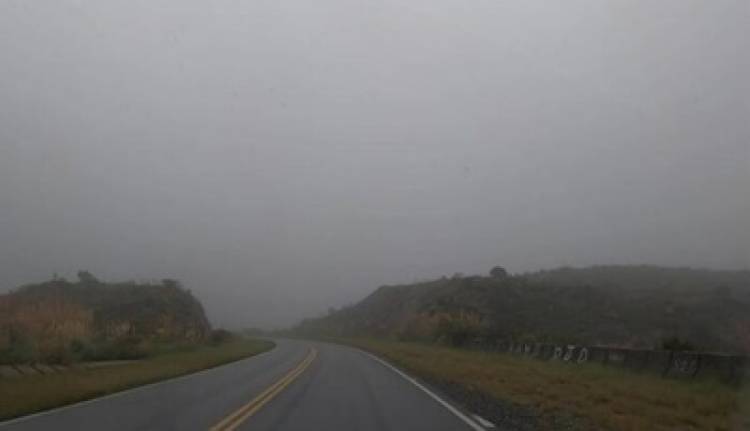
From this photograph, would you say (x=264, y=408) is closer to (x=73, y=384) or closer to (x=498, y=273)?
(x=73, y=384)

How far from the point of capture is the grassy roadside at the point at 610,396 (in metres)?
16.0

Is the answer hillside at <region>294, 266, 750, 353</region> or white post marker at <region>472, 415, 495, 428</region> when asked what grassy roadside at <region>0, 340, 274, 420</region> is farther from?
hillside at <region>294, 266, 750, 353</region>

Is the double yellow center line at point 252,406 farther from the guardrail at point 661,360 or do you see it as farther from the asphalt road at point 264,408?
the guardrail at point 661,360

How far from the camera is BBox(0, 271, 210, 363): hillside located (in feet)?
109

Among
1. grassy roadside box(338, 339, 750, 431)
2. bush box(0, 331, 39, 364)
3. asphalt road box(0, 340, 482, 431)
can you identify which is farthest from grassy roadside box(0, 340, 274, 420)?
grassy roadside box(338, 339, 750, 431)

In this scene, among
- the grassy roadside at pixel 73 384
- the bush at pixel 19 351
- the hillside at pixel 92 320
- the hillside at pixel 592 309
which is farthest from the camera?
the hillside at pixel 592 309

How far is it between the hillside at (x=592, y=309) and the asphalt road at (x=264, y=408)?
1518 cm

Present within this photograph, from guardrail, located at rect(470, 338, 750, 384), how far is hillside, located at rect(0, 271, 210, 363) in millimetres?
18420

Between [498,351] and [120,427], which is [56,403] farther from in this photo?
[498,351]

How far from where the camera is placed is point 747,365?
21.4 meters

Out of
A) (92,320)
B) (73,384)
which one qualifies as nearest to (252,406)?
(73,384)

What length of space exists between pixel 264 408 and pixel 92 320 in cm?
3057

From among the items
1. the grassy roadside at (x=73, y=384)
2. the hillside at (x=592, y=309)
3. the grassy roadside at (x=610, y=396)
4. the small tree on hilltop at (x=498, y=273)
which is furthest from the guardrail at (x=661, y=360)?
the small tree on hilltop at (x=498, y=273)

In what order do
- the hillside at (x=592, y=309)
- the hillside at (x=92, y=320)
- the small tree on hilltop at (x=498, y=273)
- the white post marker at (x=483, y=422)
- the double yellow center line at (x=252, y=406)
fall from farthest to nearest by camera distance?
the small tree on hilltop at (x=498, y=273) → the hillside at (x=592, y=309) → the hillside at (x=92, y=320) → the white post marker at (x=483, y=422) → the double yellow center line at (x=252, y=406)
